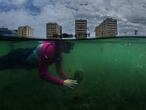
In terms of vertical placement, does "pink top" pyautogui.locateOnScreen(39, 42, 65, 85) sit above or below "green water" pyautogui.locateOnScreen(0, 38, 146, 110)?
above

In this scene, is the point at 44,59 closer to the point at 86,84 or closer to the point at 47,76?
the point at 47,76

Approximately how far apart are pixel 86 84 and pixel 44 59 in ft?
11.8

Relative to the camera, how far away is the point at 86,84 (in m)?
11.9

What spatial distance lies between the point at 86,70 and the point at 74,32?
1.94 metres

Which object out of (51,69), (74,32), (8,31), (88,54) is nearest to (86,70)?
(88,54)

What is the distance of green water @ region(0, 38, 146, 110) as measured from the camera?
37.1ft

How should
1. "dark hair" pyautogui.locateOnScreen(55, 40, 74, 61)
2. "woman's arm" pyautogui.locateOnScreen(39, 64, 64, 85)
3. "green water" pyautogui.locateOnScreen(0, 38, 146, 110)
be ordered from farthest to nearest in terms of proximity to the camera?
"green water" pyautogui.locateOnScreen(0, 38, 146, 110) < "dark hair" pyautogui.locateOnScreen(55, 40, 74, 61) < "woman's arm" pyautogui.locateOnScreen(39, 64, 64, 85)

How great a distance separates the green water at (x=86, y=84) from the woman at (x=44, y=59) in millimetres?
573

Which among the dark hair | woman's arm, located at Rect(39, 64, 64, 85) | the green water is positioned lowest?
the green water

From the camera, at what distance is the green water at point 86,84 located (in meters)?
11.3

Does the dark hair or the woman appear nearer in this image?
the woman

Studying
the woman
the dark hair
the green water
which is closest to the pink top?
the woman

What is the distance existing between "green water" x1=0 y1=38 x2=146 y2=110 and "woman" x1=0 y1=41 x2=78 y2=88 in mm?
573

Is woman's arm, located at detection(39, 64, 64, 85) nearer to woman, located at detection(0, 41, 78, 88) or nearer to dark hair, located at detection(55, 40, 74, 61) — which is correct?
woman, located at detection(0, 41, 78, 88)
